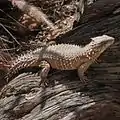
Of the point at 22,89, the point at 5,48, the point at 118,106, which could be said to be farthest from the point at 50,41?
the point at 118,106

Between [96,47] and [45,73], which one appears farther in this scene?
[45,73]

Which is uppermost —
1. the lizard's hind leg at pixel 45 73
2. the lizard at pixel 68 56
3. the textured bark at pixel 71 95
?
the lizard at pixel 68 56

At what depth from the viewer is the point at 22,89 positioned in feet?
10.1

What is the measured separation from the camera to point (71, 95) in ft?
9.81

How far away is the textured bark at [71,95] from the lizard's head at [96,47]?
105 millimetres

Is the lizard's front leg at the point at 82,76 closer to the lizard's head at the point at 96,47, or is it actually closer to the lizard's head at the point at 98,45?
the lizard's head at the point at 96,47

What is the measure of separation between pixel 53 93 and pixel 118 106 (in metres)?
0.52

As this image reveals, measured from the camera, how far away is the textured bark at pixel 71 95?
297 cm

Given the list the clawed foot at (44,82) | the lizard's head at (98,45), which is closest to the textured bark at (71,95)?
the clawed foot at (44,82)

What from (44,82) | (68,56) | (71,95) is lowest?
(71,95)

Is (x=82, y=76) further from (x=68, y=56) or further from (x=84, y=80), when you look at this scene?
(x=68, y=56)

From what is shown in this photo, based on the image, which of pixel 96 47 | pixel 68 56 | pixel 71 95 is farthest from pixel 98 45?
pixel 71 95

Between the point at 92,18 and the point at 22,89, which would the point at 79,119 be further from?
the point at 92,18

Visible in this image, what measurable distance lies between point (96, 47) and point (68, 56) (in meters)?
0.23
